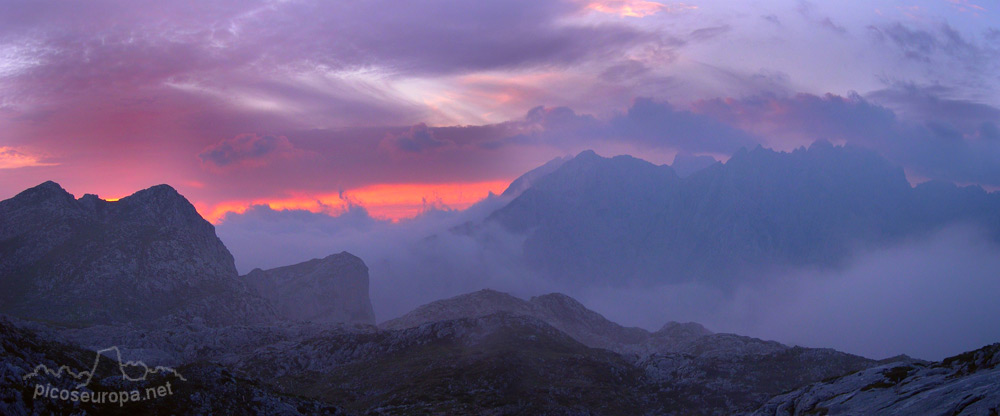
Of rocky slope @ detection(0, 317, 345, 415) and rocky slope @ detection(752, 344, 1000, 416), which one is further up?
rocky slope @ detection(0, 317, 345, 415)

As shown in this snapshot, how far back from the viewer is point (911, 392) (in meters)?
59.8

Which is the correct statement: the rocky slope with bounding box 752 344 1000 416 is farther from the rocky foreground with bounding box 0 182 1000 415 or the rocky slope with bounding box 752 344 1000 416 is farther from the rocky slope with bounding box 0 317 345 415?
the rocky slope with bounding box 0 317 345 415

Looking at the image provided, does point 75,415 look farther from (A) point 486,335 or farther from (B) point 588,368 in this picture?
(A) point 486,335

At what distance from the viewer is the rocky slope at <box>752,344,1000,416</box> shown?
160 feet

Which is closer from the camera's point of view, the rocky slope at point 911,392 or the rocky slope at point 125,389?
the rocky slope at point 125,389

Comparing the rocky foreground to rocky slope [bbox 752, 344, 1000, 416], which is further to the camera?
the rocky foreground

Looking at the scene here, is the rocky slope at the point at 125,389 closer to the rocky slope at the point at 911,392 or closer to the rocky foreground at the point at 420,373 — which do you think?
the rocky foreground at the point at 420,373

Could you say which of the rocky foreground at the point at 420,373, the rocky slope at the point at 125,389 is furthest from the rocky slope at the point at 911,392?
the rocky slope at the point at 125,389

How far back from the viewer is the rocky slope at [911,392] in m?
48.7

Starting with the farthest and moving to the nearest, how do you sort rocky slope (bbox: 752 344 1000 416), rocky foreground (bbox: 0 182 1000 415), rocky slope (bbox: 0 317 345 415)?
rocky foreground (bbox: 0 182 1000 415) < rocky slope (bbox: 752 344 1000 416) < rocky slope (bbox: 0 317 345 415)

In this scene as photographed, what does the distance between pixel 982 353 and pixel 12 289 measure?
806ft

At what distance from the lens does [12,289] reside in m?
197

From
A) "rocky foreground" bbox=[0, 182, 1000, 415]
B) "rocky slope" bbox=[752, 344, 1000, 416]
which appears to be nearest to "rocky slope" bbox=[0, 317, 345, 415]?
"rocky foreground" bbox=[0, 182, 1000, 415]

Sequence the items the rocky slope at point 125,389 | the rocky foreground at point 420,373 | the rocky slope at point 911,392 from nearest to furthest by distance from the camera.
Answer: the rocky slope at point 125,389, the rocky slope at point 911,392, the rocky foreground at point 420,373
